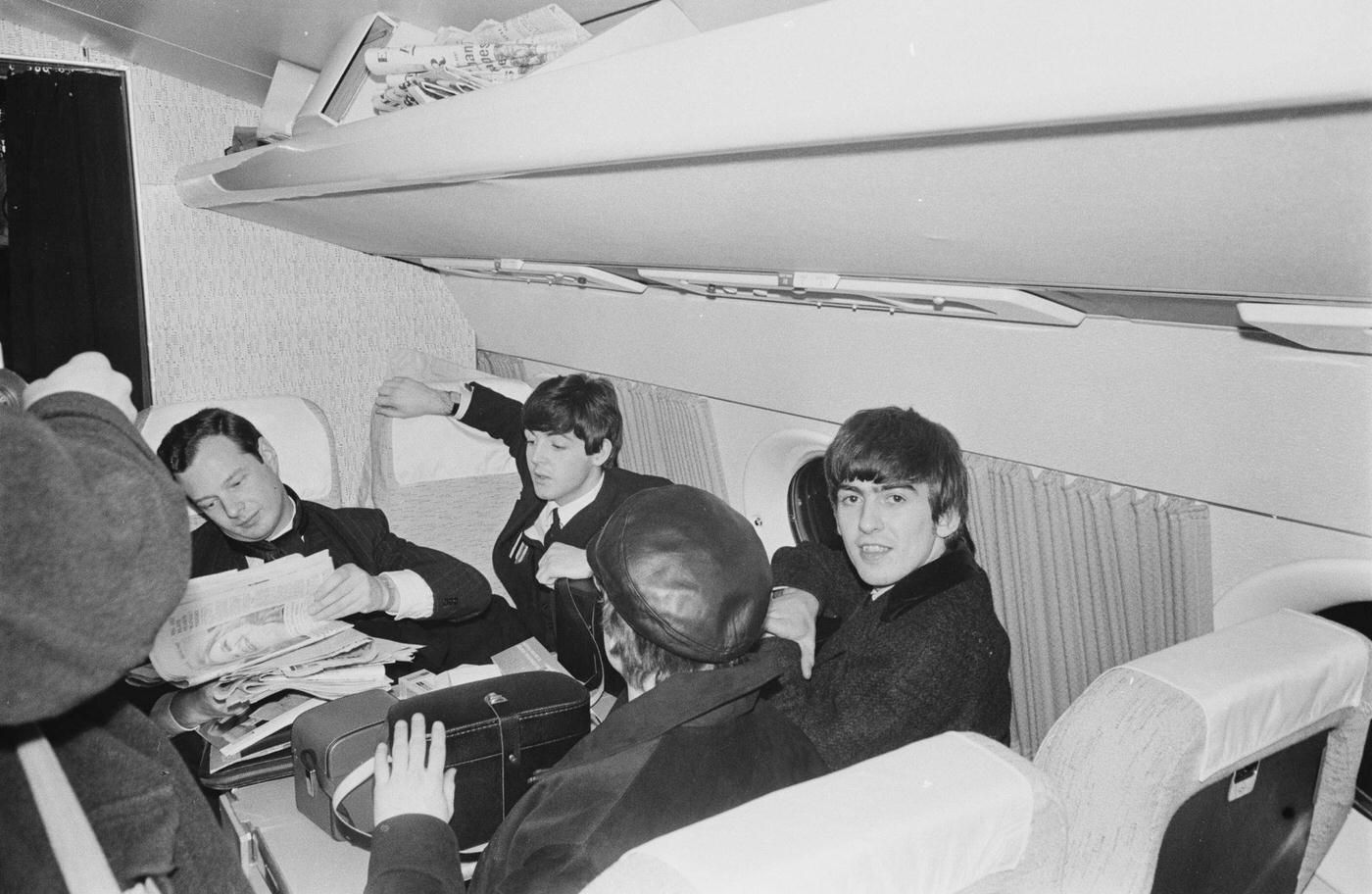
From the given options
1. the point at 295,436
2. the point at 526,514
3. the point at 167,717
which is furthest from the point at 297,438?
the point at 167,717

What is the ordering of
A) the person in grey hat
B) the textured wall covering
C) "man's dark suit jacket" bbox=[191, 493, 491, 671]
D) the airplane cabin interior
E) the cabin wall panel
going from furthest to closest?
the textured wall covering → "man's dark suit jacket" bbox=[191, 493, 491, 671] → the cabin wall panel → the airplane cabin interior → the person in grey hat

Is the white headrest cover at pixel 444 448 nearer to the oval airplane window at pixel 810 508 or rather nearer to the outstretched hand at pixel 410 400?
the outstretched hand at pixel 410 400

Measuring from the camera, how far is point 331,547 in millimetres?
Result: 3074

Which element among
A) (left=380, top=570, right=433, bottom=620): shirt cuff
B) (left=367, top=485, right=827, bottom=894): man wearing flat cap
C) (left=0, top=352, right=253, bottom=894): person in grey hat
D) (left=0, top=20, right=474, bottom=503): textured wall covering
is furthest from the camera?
Result: (left=0, top=20, right=474, bottom=503): textured wall covering

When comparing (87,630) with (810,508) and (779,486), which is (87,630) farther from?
(810,508)

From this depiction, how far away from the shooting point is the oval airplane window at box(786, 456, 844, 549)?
3.55 m

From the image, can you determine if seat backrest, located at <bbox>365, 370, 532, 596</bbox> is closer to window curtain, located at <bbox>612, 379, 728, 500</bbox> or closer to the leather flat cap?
window curtain, located at <bbox>612, 379, 728, 500</bbox>

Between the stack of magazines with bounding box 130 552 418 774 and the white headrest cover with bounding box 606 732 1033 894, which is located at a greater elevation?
the white headrest cover with bounding box 606 732 1033 894

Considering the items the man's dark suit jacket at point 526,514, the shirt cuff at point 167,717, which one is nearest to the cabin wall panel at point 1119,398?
the man's dark suit jacket at point 526,514

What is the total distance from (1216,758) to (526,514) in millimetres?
2541

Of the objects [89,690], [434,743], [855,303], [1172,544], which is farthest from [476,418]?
[89,690]

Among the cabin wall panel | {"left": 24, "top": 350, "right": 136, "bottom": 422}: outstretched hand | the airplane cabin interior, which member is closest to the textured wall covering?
the airplane cabin interior

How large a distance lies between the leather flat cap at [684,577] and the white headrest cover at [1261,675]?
58 cm

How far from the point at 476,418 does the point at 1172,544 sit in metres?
2.75
